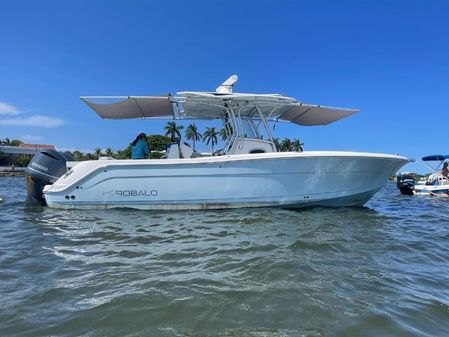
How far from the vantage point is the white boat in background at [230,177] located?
8305mm

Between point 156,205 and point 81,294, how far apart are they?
5.51 m

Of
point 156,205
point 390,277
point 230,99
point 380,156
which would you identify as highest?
point 230,99

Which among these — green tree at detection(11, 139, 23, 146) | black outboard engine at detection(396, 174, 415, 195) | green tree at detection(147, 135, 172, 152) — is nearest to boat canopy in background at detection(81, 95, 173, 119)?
green tree at detection(147, 135, 172, 152)

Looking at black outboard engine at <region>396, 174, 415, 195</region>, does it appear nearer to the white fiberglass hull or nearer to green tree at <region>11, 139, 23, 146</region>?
the white fiberglass hull

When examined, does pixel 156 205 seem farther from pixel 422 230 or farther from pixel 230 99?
pixel 422 230

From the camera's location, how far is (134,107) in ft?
32.8

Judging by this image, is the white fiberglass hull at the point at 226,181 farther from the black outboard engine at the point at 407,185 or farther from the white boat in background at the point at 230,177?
the black outboard engine at the point at 407,185

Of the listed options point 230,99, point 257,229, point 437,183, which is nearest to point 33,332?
point 257,229

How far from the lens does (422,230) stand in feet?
22.6

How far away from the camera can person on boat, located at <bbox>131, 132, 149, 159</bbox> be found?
9.30 meters

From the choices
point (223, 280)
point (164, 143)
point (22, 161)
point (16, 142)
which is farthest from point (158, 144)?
point (16, 142)

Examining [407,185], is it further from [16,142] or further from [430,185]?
[16,142]

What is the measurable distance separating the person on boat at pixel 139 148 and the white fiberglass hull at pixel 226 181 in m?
0.76

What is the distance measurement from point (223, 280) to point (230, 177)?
4.90 metres
